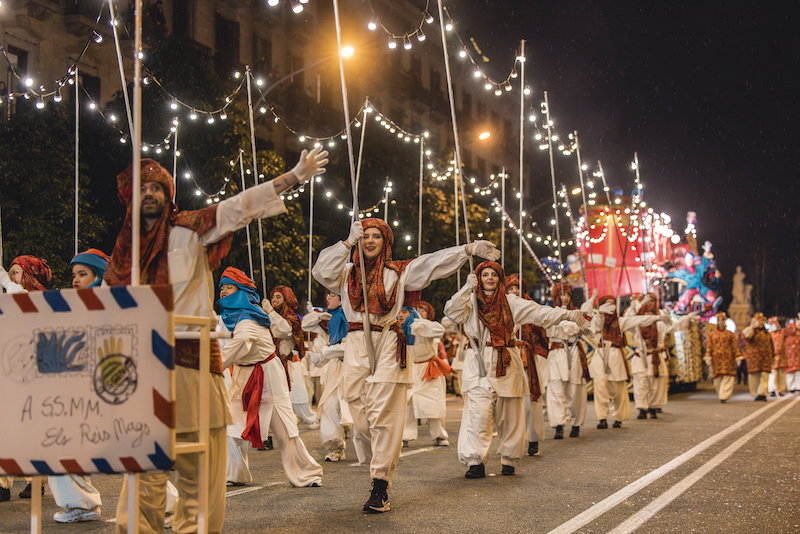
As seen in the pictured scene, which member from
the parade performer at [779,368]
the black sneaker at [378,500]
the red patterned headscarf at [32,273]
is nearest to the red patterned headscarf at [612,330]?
the black sneaker at [378,500]

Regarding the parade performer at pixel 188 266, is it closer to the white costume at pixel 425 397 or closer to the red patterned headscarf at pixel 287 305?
the red patterned headscarf at pixel 287 305

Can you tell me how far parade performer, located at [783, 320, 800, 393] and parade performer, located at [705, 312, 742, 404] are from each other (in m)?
3.82

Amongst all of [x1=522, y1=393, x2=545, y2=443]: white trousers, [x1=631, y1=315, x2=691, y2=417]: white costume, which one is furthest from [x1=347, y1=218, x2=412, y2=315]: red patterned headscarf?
[x1=631, y1=315, x2=691, y2=417]: white costume

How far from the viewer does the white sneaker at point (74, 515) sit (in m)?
5.53

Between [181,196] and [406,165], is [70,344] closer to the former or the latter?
[181,196]

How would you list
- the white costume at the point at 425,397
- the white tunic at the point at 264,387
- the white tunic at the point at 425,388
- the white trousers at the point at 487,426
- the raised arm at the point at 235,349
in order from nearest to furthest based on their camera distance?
the raised arm at the point at 235,349, the white tunic at the point at 264,387, the white trousers at the point at 487,426, the white costume at the point at 425,397, the white tunic at the point at 425,388

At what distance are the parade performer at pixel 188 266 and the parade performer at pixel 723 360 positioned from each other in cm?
1692

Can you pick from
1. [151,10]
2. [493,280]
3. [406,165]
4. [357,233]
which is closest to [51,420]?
[357,233]

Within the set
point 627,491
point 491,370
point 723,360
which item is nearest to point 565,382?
point 491,370

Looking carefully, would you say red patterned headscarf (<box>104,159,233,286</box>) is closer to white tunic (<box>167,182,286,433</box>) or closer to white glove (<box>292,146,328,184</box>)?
white tunic (<box>167,182,286,433</box>)

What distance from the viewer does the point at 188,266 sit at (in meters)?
3.85

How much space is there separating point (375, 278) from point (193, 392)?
2.64 metres

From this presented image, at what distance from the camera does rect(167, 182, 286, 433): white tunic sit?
3.73m

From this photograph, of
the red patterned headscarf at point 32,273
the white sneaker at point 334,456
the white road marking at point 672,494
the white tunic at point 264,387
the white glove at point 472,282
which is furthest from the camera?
the white sneaker at point 334,456
